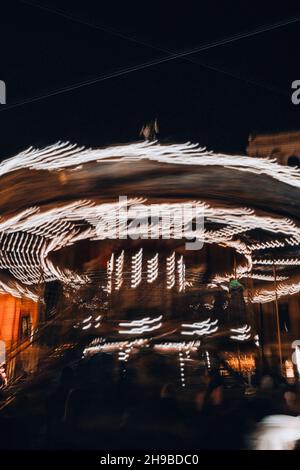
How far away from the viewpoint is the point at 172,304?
13.6 m

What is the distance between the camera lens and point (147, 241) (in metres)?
14.4

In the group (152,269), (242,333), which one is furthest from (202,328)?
(152,269)

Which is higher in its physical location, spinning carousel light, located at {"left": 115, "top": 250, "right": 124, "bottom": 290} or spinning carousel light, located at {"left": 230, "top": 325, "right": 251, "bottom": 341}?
spinning carousel light, located at {"left": 115, "top": 250, "right": 124, "bottom": 290}

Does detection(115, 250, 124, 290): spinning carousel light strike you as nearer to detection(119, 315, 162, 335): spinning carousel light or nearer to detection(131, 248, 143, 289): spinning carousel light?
detection(131, 248, 143, 289): spinning carousel light

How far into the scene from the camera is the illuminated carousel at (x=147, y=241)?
10.3 m

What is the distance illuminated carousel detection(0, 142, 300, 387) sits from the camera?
10.3 meters

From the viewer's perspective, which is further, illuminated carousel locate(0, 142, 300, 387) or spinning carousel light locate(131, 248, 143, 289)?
spinning carousel light locate(131, 248, 143, 289)

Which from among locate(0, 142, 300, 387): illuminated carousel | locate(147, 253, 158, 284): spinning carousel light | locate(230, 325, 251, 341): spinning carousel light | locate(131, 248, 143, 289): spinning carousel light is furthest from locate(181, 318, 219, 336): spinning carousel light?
locate(131, 248, 143, 289): spinning carousel light

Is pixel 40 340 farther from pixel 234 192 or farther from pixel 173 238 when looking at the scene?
pixel 234 192

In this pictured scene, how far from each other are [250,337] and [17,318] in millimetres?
14696

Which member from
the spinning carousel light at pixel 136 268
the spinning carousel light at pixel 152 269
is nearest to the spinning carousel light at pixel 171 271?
the spinning carousel light at pixel 152 269

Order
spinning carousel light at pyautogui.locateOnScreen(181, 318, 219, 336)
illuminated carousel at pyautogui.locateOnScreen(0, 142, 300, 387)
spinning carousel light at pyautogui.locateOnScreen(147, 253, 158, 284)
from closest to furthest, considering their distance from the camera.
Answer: illuminated carousel at pyautogui.locateOnScreen(0, 142, 300, 387) → spinning carousel light at pyautogui.locateOnScreen(181, 318, 219, 336) → spinning carousel light at pyautogui.locateOnScreen(147, 253, 158, 284)
